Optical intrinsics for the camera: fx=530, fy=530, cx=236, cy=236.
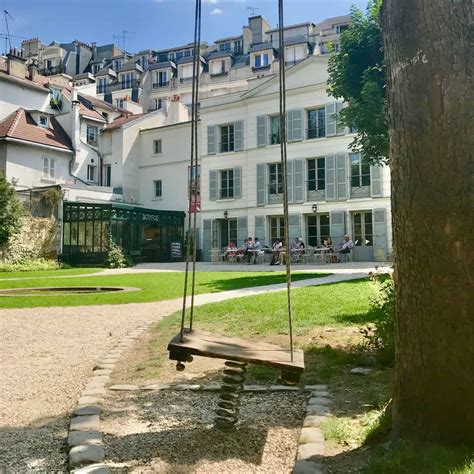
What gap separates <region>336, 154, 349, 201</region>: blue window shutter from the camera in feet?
88.8

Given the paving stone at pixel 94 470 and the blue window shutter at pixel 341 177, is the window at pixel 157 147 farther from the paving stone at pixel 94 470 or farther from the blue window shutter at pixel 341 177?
the paving stone at pixel 94 470

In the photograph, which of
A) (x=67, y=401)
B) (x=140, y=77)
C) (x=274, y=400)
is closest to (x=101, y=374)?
(x=67, y=401)

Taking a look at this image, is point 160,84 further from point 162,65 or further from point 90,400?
point 90,400

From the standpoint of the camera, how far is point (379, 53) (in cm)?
1179

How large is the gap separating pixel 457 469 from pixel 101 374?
3361 millimetres

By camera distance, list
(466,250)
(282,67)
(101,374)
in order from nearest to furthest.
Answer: (466,250), (282,67), (101,374)

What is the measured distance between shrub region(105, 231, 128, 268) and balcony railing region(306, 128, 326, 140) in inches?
461

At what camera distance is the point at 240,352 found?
299cm

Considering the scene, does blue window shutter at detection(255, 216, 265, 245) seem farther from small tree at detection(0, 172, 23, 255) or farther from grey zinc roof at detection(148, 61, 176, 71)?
grey zinc roof at detection(148, 61, 176, 71)

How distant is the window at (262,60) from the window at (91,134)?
49.8 feet

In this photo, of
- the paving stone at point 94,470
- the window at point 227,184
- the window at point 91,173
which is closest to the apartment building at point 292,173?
the window at point 227,184

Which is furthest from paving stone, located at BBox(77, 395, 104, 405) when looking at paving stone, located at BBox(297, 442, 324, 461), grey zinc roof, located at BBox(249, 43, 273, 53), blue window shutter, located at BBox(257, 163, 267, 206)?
grey zinc roof, located at BBox(249, 43, 273, 53)

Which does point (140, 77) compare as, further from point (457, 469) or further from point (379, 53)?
point (457, 469)

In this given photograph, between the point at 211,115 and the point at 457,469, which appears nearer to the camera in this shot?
the point at 457,469
